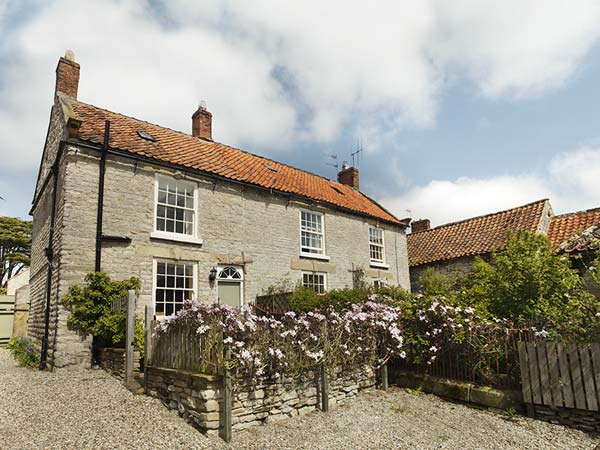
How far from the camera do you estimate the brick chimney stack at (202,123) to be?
59.4 ft

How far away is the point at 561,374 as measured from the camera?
721 centimetres

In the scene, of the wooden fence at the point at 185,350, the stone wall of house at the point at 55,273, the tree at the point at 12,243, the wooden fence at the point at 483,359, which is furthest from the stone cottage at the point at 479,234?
the tree at the point at 12,243

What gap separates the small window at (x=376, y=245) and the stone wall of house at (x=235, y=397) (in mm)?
11926

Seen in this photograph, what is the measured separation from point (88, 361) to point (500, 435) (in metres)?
9.32

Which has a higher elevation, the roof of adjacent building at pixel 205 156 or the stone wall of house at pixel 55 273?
the roof of adjacent building at pixel 205 156

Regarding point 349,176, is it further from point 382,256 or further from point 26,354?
point 26,354

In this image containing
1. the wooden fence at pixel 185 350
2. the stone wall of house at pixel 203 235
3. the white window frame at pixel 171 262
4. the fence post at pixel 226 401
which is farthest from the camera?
the white window frame at pixel 171 262

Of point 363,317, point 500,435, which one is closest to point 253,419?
point 363,317

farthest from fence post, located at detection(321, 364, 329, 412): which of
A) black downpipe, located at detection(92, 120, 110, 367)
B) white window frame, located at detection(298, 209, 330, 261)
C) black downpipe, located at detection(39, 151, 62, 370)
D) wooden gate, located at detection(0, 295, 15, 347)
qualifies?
wooden gate, located at detection(0, 295, 15, 347)

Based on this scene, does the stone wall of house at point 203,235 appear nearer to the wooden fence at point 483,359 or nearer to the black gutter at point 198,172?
the black gutter at point 198,172

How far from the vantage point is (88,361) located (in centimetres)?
1020

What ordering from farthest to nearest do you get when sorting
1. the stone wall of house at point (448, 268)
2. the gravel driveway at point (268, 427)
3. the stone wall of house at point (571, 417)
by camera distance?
the stone wall of house at point (448, 268) < the stone wall of house at point (571, 417) < the gravel driveway at point (268, 427)

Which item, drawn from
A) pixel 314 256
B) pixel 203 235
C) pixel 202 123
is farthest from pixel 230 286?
Result: pixel 202 123

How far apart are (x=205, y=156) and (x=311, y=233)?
522 centimetres
